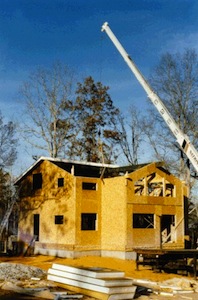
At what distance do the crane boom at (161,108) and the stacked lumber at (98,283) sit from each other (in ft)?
34.4

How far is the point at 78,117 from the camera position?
4831 cm

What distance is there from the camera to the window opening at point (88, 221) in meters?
29.9

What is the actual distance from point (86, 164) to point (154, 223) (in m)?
6.94

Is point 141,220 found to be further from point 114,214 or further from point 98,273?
point 98,273

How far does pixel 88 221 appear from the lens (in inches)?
1193

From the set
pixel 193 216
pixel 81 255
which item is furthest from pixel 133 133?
pixel 81 255

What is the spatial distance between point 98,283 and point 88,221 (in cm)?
1523

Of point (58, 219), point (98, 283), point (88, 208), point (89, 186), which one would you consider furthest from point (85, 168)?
point (98, 283)

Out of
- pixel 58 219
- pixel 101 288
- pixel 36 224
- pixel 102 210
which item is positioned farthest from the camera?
pixel 36 224

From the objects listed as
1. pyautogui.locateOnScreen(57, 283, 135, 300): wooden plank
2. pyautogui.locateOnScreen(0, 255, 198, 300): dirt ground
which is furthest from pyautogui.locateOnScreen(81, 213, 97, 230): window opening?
pyautogui.locateOnScreen(57, 283, 135, 300): wooden plank

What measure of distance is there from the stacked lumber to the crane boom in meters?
10.5

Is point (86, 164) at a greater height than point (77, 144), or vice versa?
point (77, 144)

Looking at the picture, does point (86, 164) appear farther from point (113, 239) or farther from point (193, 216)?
point (193, 216)

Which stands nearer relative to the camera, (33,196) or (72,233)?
(72,233)
